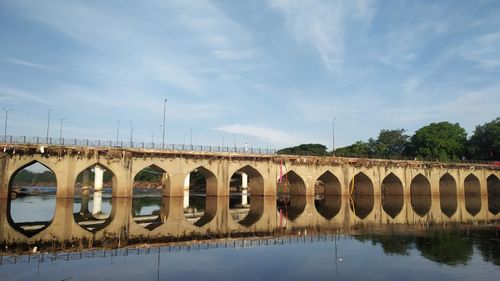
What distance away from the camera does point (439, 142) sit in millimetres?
63188

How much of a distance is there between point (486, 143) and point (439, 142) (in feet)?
40.6

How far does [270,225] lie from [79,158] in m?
21.3

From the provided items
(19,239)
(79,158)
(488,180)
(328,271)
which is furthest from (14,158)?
(488,180)

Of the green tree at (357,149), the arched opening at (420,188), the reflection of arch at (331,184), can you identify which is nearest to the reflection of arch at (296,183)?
the reflection of arch at (331,184)

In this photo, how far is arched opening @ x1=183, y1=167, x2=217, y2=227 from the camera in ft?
86.6

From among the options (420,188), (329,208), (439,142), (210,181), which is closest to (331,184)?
(420,188)

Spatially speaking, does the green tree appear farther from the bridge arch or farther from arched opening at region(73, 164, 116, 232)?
arched opening at region(73, 164, 116, 232)

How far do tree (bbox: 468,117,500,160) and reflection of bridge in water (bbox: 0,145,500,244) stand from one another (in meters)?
7.05

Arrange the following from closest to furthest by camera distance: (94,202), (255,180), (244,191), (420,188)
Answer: (94,202) < (255,180) < (420,188) < (244,191)

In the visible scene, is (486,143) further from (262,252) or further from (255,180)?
(262,252)

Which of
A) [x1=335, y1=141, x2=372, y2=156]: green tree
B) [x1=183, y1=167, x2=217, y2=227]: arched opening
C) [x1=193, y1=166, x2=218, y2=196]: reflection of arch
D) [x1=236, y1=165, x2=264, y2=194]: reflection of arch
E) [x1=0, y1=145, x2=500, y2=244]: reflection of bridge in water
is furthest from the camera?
[x1=335, y1=141, x2=372, y2=156]: green tree

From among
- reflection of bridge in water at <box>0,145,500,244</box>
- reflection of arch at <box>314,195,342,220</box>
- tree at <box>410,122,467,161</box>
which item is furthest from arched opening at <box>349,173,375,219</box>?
tree at <box>410,122,467,161</box>

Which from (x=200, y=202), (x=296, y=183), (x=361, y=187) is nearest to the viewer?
(x=200, y=202)

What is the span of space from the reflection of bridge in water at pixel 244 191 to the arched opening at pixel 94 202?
0.26m
